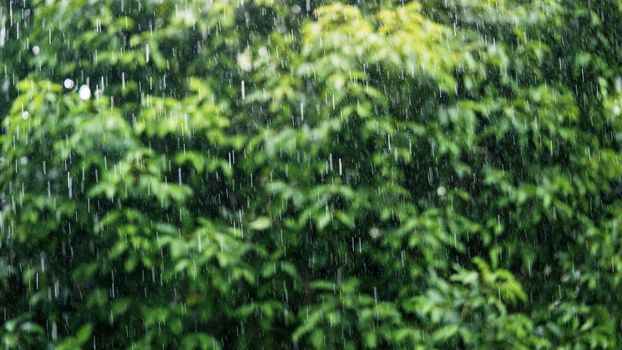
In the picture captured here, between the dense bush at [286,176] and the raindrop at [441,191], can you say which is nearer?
the dense bush at [286,176]

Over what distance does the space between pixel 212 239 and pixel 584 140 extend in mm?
2038

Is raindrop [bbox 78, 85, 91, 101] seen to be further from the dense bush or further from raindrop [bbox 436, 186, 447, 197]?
raindrop [bbox 436, 186, 447, 197]

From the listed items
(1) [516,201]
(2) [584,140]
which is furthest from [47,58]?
(2) [584,140]

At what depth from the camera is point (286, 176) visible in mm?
2906

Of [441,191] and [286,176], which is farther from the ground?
[286,176]

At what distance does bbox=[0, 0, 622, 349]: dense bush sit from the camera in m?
2.70

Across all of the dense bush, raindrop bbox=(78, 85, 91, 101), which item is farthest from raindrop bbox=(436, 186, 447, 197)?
raindrop bbox=(78, 85, 91, 101)

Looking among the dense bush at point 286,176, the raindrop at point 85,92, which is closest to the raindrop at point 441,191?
the dense bush at point 286,176

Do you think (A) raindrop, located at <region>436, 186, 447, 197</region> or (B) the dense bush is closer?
(B) the dense bush

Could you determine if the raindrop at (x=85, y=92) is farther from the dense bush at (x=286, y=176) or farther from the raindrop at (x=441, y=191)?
the raindrop at (x=441, y=191)

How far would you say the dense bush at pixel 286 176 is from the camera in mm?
2697

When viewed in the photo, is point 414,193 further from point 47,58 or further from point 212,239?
point 47,58

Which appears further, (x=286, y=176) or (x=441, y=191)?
(x=441, y=191)

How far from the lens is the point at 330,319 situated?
284cm
